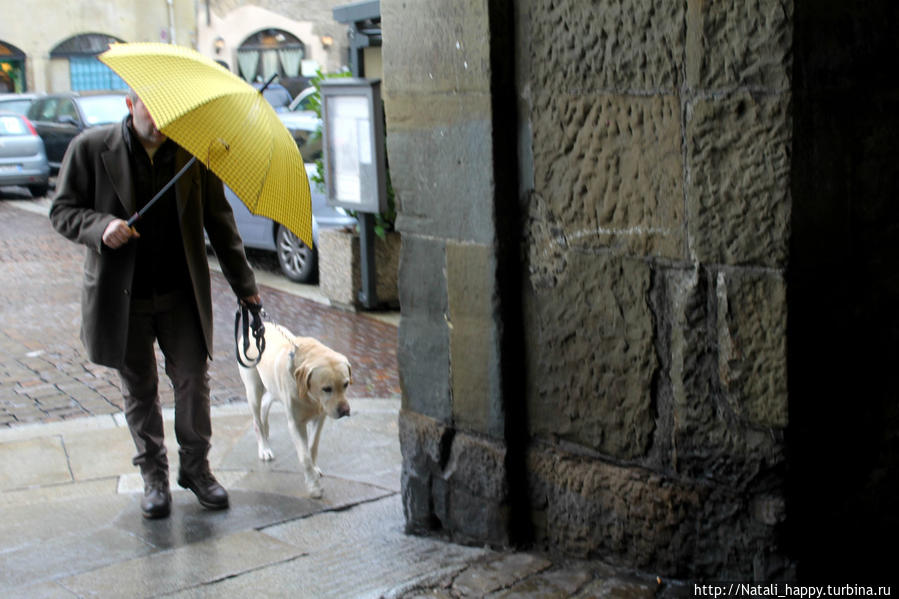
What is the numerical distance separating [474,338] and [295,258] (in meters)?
7.52

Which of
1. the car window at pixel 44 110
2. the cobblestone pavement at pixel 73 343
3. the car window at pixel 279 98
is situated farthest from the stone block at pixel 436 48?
the car window at pixel 279 98

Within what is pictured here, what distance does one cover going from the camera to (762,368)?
3219 mm

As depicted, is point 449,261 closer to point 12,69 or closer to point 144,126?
point 144,126

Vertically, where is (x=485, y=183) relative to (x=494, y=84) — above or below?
below

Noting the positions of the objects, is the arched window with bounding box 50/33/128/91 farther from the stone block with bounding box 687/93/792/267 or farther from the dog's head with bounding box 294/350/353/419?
the stone block with bounding box 687/93/792/267

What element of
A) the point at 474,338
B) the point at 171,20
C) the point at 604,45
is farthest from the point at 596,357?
the point at 171,20

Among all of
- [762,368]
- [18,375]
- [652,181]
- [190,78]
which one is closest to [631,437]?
[762,368]

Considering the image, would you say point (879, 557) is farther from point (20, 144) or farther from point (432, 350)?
point (20, 144)

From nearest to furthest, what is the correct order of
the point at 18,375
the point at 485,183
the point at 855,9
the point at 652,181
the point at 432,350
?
the point at 855,9, the point at 652,181, the point at 485,183, the point at 432,350, the point at 18,375

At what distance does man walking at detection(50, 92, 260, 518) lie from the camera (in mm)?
4543

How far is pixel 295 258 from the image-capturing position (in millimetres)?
11336

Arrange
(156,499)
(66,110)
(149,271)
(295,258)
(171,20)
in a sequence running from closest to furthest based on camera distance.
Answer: (149,271) → (156,499) → (295,258) → (66,110) → (171,20)

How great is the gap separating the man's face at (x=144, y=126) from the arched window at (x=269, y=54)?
31.4 metres

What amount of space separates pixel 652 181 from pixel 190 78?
1.72m
